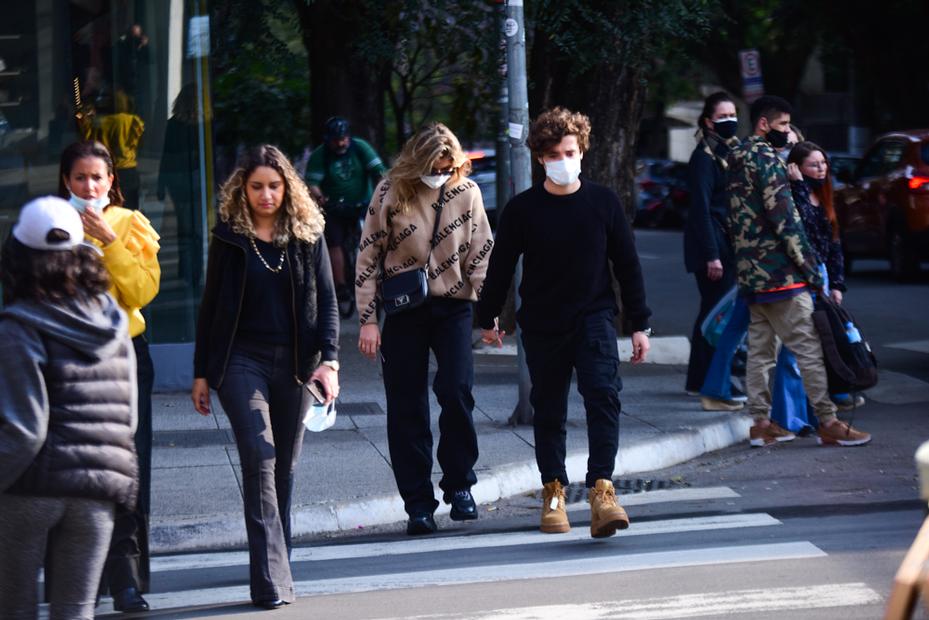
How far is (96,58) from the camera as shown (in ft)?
34.9

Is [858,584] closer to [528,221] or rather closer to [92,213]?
[528,221]

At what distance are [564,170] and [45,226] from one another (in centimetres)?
287

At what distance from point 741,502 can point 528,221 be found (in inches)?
72.4

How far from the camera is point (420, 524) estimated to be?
7137 mm

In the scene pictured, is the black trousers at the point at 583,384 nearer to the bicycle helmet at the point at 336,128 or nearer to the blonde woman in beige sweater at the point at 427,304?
the blonde woman in beige sweater at the point at 427,304

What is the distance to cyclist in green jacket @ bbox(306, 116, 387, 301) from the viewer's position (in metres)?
13.3

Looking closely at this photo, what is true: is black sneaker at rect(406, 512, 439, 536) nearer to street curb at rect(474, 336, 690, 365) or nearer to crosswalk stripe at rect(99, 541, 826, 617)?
crosswalk stripe at rect(99, 541, 826, 617)

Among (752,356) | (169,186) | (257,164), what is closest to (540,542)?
(257,164)

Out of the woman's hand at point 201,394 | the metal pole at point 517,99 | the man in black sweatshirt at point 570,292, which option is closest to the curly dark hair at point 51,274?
the woman's hand at point 201,394

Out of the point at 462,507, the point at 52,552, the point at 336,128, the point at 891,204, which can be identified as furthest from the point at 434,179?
the point at 891,204

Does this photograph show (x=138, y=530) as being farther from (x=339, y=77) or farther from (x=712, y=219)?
→ (x=339, y=77)

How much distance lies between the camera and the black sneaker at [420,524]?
281 inches

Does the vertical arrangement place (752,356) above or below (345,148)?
below

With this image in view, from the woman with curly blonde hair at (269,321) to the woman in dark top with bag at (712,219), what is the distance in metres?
4.29
